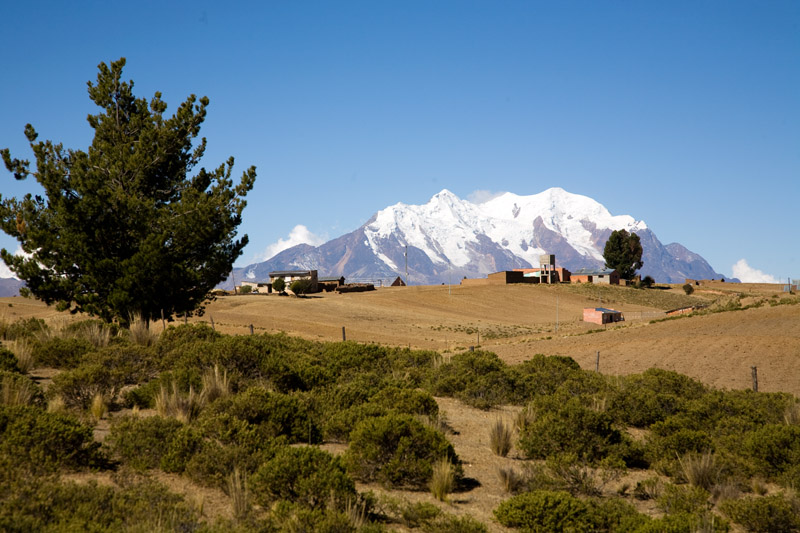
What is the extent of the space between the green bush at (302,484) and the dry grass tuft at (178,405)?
144 inches

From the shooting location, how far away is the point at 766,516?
Answer: 8750mm

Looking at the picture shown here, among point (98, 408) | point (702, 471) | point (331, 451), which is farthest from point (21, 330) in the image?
point (702, 471)

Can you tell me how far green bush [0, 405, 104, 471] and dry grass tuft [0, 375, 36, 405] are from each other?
1.65m

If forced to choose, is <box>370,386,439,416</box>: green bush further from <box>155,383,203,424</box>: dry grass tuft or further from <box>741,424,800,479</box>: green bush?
<box>741,424,800,479</box>: green bush

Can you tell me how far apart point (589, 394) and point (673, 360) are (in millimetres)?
18895

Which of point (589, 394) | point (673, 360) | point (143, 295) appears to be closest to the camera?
point (589, 394)

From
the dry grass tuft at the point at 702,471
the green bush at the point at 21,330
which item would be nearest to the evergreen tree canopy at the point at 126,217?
the green bush at the point at 21,330

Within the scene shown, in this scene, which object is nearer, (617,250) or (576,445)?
(576,445)

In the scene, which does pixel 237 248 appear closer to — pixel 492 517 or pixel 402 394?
pixel 402 394

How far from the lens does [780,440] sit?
38.5 ft

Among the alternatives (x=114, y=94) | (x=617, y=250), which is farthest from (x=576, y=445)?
(x=617, y=250)

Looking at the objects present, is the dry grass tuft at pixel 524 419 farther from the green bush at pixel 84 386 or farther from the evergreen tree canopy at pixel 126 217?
the evergreen tree canopy at pixel 126 217

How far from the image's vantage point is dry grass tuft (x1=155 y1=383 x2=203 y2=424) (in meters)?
11.1

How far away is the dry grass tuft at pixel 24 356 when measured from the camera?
1354 centimetres
